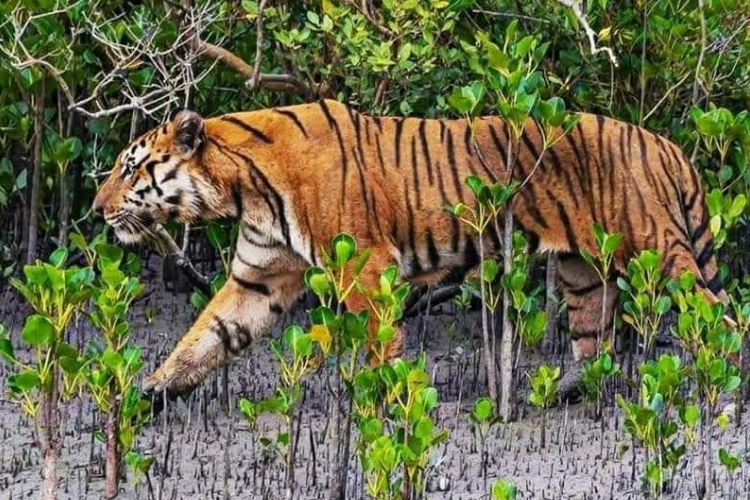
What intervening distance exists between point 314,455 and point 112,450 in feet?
2.71

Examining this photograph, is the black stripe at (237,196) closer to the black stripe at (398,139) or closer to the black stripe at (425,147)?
the black stripe at (398,139)

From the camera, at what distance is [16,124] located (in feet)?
29.5

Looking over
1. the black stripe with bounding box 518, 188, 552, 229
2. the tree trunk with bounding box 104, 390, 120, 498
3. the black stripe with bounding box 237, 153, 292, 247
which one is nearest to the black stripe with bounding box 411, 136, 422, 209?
the black stripe with bounding box 518, 188, 552, 229

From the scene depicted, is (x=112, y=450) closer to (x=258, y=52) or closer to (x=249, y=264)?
(x=249, y=264)

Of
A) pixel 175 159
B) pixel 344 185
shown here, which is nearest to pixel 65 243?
pixel 175 159

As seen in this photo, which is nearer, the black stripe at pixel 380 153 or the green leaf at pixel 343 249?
the green leaf at pixel 343 249

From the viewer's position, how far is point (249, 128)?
797 centimetres

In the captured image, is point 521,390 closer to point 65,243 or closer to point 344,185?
point 344,185

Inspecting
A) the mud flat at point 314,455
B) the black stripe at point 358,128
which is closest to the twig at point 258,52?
the black stripe at point 358,128

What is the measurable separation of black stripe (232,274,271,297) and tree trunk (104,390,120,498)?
61.1 inches

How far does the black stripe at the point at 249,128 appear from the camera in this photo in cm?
793

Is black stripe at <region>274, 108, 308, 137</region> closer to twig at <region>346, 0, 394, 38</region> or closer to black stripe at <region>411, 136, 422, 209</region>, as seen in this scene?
black stripe at <region>411, 136, 422, 209</region>

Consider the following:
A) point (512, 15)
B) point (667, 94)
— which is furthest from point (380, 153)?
point (667, 94)

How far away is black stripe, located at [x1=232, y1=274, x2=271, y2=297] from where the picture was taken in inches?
319
